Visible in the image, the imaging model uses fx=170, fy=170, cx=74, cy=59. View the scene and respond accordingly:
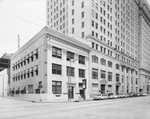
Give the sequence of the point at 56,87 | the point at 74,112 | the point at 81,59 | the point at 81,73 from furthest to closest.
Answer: the point at 81,59 < the point at 81,73 < the point at 56,87 < the point at 74,112

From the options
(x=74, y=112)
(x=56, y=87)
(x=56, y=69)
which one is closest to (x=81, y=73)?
(x=56, y=69)

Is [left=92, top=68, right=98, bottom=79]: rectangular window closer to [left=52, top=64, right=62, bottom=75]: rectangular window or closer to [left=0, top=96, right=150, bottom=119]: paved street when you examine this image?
[left=52, top=64, right=62, bottom=75]: rectangular window

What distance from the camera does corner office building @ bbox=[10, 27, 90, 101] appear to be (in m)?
36.2

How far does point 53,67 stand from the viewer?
37.5 meters

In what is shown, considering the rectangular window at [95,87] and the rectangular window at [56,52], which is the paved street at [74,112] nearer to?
the rectangular window at [56,52]

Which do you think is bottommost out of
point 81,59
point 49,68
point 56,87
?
point 56,87

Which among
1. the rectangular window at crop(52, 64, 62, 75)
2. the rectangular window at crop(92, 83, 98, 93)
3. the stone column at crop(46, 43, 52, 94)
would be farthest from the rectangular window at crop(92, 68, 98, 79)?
the stone column at crop(46, 43, 52, 94)

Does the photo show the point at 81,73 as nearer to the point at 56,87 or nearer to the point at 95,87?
the point at 95,87

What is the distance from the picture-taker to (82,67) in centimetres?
4625

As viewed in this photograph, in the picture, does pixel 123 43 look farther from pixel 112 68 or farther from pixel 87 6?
pixel 87 6

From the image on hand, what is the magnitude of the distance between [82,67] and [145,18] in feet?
243

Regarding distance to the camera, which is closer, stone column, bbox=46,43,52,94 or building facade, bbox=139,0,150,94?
stone column, bbox=46,43,52,94

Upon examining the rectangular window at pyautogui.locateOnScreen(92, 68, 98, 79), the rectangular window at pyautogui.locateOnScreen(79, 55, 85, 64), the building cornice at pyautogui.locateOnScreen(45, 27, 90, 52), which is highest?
the building cornice at pyautogui.locateOnScreen(45, 27, 90, 52)

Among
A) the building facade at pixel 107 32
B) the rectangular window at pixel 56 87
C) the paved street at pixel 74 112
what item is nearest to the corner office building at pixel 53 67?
the rectangular window at pixel 56 87
